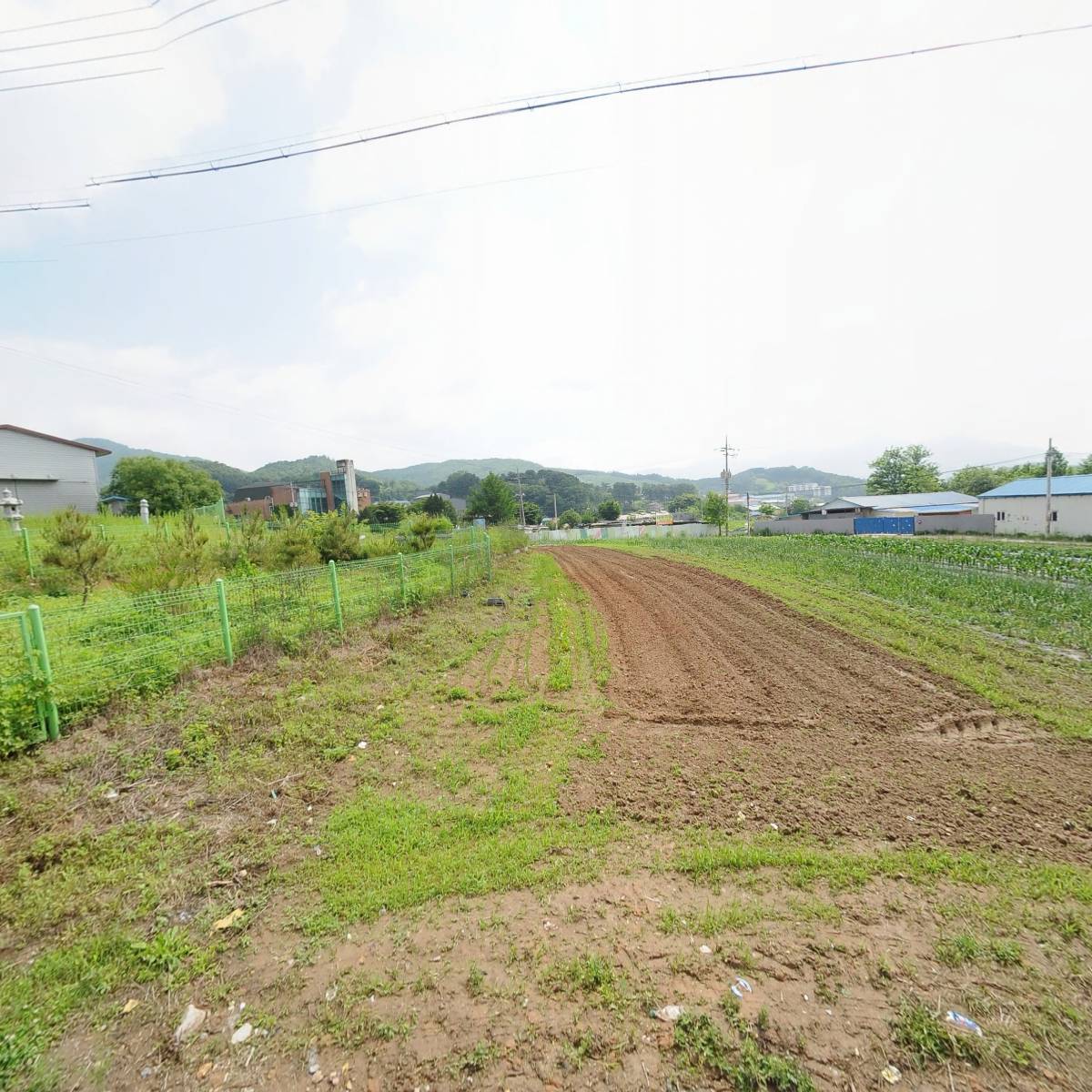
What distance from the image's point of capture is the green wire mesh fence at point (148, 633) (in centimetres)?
443

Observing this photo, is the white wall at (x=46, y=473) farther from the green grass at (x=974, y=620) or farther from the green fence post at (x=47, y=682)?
the green grass at (x=974, y=620)

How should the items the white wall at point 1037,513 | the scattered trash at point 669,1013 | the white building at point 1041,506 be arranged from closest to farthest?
the scattered trash at point 669,1013 < the white wall at point 1037,513 < the white building at point 1041,506

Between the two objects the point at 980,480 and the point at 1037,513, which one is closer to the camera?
the point at 1037,513

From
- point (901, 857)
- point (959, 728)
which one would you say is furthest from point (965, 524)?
point (901, 857)

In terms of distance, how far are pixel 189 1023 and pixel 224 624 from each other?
5.00 m

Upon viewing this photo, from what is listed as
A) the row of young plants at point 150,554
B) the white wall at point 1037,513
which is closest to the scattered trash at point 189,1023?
the row of young plants at point 150,554

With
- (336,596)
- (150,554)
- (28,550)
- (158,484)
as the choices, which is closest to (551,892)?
(336,596)

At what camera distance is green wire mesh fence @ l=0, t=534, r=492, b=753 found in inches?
174

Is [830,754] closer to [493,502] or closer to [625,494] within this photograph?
[493,502]

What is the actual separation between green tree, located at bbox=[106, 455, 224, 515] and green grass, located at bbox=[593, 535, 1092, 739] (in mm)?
42544

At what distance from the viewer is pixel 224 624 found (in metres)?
6.32

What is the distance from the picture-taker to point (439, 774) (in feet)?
14.6

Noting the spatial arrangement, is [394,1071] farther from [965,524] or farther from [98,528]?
[965,524]

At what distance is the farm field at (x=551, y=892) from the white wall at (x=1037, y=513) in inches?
1783
